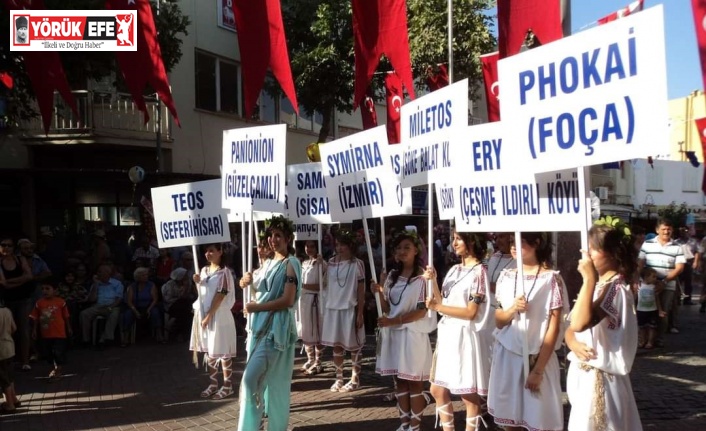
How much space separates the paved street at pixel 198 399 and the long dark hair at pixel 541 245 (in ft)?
8.68

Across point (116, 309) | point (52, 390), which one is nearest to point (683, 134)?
point (116, 309)

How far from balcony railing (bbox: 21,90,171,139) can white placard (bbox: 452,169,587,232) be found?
49.9 ft

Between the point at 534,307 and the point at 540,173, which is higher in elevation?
the point at 540,173

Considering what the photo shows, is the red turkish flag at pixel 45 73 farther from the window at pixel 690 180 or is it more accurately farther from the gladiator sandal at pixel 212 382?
the window at pixel 690 180

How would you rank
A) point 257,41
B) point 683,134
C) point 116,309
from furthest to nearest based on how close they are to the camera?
1. point 683,134
2. point 116,309
3. point 257,41

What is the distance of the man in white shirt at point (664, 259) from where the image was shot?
35.9ft

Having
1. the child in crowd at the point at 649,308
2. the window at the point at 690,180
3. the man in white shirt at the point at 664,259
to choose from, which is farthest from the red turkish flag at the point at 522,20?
the window at the point at 690,180

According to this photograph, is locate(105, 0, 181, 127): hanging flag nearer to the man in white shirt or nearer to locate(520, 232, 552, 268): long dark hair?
locate(520, 232, 552, 268): long dark hair

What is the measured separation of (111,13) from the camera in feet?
31.2

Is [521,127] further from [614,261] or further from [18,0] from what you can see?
[18,0]

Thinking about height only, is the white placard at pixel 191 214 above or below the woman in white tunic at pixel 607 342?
above

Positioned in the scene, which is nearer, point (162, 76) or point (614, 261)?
point (614, 261)

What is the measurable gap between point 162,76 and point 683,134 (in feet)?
121

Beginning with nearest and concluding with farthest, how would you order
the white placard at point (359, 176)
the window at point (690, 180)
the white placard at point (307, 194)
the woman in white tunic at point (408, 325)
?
the woman in white tunic at point (408, 325) → the white placard at point (359, 176) → the white placard at point (307, 194) → the window at point (690, 180)
